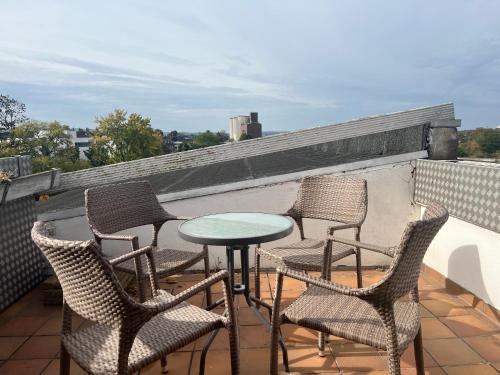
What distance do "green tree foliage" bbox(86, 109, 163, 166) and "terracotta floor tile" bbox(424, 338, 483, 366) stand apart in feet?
116

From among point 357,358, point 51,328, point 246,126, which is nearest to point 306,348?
point 357,358

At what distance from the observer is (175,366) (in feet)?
6.53

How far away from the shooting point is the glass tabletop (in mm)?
1825

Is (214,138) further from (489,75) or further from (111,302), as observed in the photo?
(111,302)

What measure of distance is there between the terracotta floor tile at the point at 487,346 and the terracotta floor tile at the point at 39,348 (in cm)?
247

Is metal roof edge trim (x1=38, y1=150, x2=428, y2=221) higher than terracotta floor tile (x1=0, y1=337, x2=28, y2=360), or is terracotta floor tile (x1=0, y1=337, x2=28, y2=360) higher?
metal roof edge trim (x1=38, y1=150, x2=428, y2=221)

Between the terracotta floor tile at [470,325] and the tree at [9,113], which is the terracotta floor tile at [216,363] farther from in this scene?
the tree at [9,113]

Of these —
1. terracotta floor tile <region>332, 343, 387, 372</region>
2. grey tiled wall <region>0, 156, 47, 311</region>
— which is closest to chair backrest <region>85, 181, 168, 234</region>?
grey tiled wall <region>0, 156, 47, 311</region>

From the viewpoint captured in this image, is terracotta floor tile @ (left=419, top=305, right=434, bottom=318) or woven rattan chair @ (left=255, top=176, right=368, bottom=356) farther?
terracotta floor tile @ (left=419, top=305, right=434, bottom=318)

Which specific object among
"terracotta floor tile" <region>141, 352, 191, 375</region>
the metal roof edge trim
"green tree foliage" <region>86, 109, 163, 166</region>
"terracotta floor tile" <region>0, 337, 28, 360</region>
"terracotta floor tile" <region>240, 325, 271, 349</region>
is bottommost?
"terracotta floor tile" <region>240, 325, 271, 349</region>

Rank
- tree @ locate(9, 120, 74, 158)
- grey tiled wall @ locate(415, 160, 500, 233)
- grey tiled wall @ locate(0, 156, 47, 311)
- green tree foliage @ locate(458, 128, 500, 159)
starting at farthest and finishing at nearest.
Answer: tree @ locate(9, 120, 74, 158) → green tree foliage @ locate(458, 128, 500, 159) → grey tiled wall @ locate(0, 156, 47, 311) → grey tiled wall @ locate(415, 160, 500, 233)

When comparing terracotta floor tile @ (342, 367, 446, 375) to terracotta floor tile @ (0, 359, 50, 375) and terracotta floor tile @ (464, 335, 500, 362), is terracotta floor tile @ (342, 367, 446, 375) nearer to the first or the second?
terracotta floor tile @ (464, 335, 500, 362)

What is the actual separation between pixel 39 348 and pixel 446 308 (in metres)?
2.73

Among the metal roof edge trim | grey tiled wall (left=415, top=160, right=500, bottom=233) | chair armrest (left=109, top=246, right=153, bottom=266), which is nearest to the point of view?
chair armrest (left=109, top=246, right=153, bottom=266)
